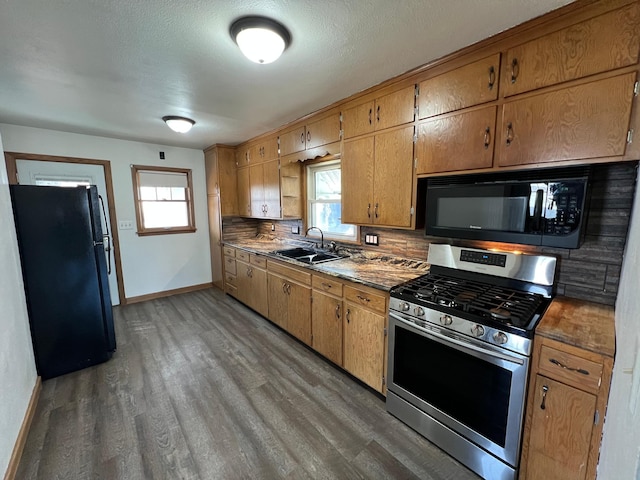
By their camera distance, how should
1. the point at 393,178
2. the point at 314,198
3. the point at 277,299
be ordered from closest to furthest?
the point at 393,178, the point at 277,299, the point at 314,198

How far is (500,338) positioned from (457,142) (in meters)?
1.19

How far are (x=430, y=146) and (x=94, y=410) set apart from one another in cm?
308

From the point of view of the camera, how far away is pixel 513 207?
5.16 ft

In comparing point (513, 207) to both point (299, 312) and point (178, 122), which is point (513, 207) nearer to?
point (299, 312)

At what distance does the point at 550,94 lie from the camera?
4.57 feet

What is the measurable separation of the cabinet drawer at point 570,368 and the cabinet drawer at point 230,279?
3.58m

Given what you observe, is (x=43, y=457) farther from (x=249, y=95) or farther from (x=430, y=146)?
(x=430, y=146)

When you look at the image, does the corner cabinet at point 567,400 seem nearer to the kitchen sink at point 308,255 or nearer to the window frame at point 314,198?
the kitchen sink at point 308,255

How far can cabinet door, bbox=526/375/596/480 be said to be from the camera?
116 cm

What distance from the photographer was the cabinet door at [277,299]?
293 centimetres

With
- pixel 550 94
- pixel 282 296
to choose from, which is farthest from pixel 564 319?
pixel 282 296

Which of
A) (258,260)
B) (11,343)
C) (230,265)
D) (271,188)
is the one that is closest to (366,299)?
(258,260)

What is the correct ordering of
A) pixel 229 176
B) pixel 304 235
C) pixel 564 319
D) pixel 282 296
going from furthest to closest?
1. pixel 229 176
2. pixel 304 235
3. pixel 282 296
4. pixel 564 319

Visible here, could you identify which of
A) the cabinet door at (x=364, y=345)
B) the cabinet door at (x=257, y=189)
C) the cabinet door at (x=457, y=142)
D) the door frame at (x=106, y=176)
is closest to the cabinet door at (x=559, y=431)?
the cabinet door at (x=364, y=345)
